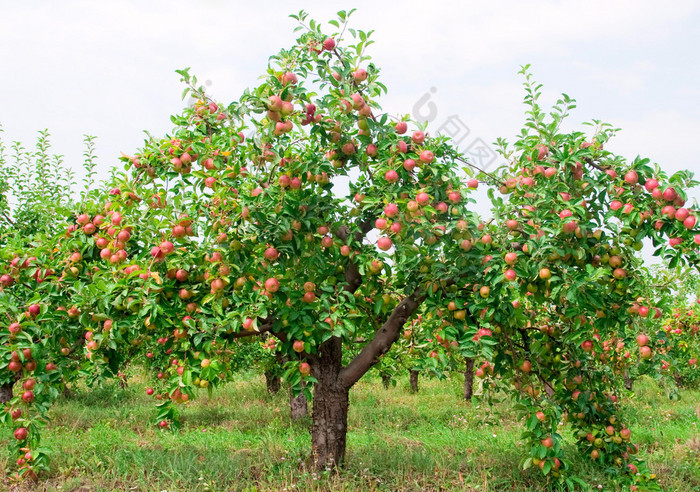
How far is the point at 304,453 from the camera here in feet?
17.1

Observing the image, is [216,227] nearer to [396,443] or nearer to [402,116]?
[402,116]

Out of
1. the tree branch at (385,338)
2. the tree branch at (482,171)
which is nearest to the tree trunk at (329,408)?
the tree branch at (385,338)

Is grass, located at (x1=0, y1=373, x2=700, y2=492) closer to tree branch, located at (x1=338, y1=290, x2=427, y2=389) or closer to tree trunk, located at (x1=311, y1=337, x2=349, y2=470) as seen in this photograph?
tree trunk, located at (x1=311, y1=337, x2=349, y2=470)

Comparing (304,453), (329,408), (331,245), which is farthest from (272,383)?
(331,245)

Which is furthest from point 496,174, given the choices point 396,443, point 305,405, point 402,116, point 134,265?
point 305,405

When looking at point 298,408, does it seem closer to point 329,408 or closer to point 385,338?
point 329,408

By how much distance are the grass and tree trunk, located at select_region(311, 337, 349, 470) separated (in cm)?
19

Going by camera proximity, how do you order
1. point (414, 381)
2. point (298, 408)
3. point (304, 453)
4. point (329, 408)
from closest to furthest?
point (329, 408)
point (304, 453)
point (298, 408)
point (414, 381)

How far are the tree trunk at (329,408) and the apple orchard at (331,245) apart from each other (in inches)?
8.6

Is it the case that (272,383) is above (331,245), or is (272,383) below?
below

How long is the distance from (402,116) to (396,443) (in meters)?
3.77

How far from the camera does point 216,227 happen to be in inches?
145

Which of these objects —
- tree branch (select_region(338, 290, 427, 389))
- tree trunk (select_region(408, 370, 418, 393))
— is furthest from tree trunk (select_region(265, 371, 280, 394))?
tree branch (select_region(338, 290, 427, 389))

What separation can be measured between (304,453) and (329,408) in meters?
0.64
